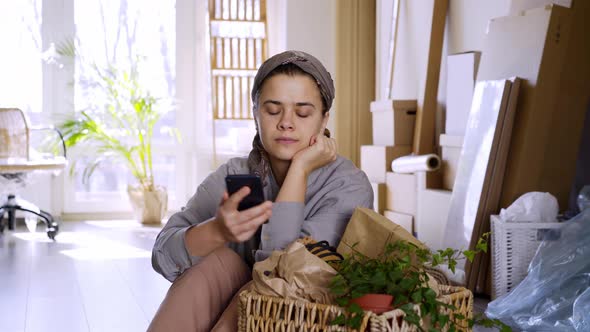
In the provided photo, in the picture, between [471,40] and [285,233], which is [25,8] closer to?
[471,40]

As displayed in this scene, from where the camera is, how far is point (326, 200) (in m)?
1.66

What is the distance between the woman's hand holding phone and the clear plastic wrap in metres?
1.59

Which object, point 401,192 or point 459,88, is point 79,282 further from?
point 459,88

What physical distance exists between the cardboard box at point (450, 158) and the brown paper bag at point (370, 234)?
268 centimetres

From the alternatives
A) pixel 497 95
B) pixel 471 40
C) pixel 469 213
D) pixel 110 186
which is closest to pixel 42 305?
pixel 469 213

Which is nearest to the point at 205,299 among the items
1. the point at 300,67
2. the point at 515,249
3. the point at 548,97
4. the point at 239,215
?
the point at 239,215

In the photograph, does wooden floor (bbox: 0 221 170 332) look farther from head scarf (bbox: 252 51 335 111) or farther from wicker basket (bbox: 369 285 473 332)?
wicker basket (bbox: 369 285 473 332)

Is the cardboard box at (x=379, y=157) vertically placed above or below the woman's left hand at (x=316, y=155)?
below

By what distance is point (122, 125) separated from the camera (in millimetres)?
6359

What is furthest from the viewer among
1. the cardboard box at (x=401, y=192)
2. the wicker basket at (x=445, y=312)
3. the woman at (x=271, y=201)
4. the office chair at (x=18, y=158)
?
the office chair at (x=18, y=158)

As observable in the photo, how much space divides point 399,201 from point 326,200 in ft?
10.5

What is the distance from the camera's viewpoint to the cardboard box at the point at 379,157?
4.83 m

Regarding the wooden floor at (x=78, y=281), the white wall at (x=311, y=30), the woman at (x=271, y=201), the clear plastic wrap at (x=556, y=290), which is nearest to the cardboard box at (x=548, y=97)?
the clear plastic wrap at (x=556, y=290)

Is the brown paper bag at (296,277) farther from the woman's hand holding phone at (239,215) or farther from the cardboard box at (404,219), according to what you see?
the cardboard box at (404,219)
